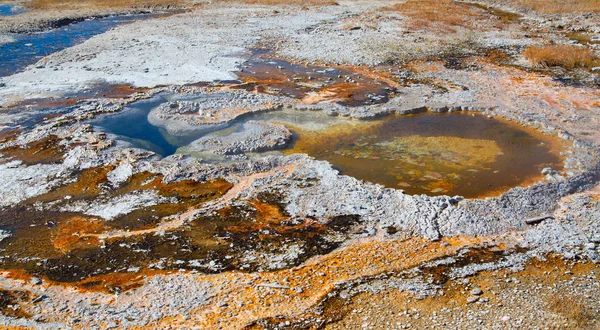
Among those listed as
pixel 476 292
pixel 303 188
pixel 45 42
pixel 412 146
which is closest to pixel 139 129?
pixel 303 188

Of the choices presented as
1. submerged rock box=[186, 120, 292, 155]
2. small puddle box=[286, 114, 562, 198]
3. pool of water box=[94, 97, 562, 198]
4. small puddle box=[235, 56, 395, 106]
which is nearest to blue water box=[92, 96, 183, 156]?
pool of water box=[94, 97, 562, 198]

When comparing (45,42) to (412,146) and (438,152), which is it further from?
(438,152)

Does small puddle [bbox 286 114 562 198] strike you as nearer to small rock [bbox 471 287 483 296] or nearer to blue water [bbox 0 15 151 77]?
small rock [bbox 471 287 483 296]

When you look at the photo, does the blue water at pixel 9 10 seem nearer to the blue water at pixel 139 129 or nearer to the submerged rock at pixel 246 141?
the blue water at pixel 139 129

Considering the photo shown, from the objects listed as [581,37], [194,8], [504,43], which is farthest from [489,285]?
[194,8]

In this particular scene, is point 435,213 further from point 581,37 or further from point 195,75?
point 581,37

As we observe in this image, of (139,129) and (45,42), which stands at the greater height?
(45,42)
